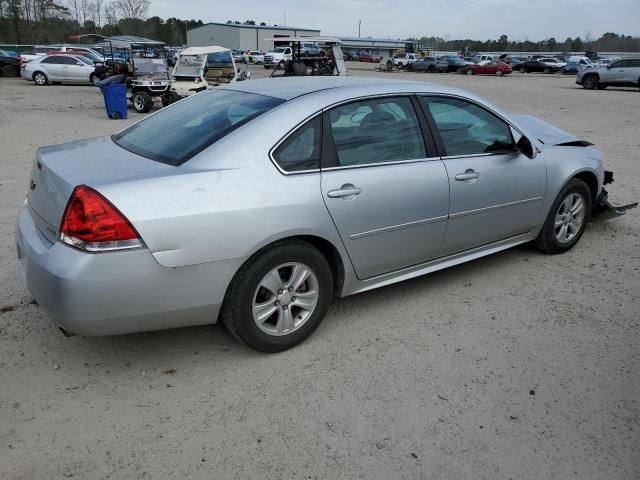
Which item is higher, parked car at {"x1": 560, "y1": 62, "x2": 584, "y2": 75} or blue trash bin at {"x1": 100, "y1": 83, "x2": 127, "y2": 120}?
parked car at {"x1": 560, "y1": 62, "x2": 584, "y2": 75}

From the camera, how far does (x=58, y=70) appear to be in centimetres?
2372

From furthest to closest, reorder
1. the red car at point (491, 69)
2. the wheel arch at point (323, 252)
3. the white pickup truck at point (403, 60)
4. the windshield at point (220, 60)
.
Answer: the white pickup truck at point (403, 60) → the red car at point (491, 69) → the windshield at point (220, 60) → the wheel arch at point (323, 252)

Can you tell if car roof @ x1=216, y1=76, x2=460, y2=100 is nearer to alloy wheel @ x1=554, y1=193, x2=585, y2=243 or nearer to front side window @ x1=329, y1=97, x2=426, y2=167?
front side window @ x1=329, y1=97, x2=426, y2=167

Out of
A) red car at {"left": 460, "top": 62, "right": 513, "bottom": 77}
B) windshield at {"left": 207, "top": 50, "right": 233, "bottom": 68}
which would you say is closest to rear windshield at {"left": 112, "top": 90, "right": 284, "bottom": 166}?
windshield at {"left": 207, "top": 50, "right": 233, "bottom": 68}

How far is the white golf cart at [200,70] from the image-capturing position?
49.2ft

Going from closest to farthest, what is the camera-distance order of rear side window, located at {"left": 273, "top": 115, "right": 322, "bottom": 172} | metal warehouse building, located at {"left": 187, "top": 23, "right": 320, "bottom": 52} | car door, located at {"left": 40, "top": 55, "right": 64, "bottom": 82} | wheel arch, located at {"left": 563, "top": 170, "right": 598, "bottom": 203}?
rear side window, located at {"left": 273, "top": 115, "right": 322, "bottom": 172}, wheel arch, located at {"left": 563, "top": 170, "right": 598, "bottom": 203}, car door, located at {"left": 40, "top": 55, "right": 64, "bottom": 82}, metal warehouse building, located at {"left": 187, "top": 23, "right": 320, "bottom": 52}

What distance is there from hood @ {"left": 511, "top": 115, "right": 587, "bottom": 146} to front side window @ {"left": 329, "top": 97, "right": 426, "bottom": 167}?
1476mm

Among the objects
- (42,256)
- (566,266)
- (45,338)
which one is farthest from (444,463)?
(566,266)

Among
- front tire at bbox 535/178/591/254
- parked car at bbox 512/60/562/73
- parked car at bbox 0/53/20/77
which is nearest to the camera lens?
front tire at bbox 535/178/591/254

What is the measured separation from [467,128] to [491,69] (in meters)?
41.0

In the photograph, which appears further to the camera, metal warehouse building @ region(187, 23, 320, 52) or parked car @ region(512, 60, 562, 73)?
metal warehouse building @ region(187, 23, 320, 52)

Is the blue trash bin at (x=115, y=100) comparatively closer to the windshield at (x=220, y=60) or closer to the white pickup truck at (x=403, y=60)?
the windshield at (x=220, y=60)

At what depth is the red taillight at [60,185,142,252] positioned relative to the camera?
101 inches

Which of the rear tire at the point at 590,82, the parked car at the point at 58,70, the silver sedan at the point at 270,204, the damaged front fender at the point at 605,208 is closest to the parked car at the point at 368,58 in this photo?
the rear tire at the point at 590,82
